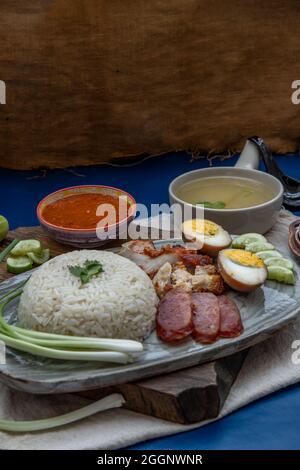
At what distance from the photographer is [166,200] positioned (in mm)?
3795

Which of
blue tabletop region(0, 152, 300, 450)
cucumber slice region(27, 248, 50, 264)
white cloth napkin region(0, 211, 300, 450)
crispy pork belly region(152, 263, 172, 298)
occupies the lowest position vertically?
blue tabletop region(0, 152, 300, 450)

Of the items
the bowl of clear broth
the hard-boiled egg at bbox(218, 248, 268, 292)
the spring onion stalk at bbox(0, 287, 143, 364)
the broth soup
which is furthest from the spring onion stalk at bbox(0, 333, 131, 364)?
the broth soup

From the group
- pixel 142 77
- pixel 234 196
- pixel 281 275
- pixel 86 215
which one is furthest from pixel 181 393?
pixel 142 77

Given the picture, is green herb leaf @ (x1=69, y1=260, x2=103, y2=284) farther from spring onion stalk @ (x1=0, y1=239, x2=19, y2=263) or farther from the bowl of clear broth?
the bowl of clear broth

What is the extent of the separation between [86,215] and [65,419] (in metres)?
1.26

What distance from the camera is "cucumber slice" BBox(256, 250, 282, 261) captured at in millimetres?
2631

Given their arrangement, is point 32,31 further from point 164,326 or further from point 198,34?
point 164,326

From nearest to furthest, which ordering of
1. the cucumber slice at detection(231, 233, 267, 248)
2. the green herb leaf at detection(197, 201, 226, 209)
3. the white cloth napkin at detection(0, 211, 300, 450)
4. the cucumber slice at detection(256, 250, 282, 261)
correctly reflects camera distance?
the white cloth napkin at detection(0, 211, 300, 450) < the cucumber slice at detection(256, 250, 282, 261) < the cucumber slice at detection(231, 233, 267, 248) < the green herb leaf at detection(197, 201, 226, 209)

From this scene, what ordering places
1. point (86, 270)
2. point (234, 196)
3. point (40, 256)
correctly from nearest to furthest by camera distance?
point (86, 270)
point (40, 256)
point (234, 196)

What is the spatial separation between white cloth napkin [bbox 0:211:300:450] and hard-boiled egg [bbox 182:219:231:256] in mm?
447

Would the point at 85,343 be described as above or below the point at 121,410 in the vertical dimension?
above

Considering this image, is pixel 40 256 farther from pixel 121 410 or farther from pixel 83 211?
pixel 121 410

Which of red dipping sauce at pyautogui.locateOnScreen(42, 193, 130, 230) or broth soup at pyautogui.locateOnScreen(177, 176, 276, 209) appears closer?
red dipping sauce at pyautogui.locateOnScreen(42, 193, 130, 230)

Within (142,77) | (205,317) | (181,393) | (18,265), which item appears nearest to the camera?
(181,393)
